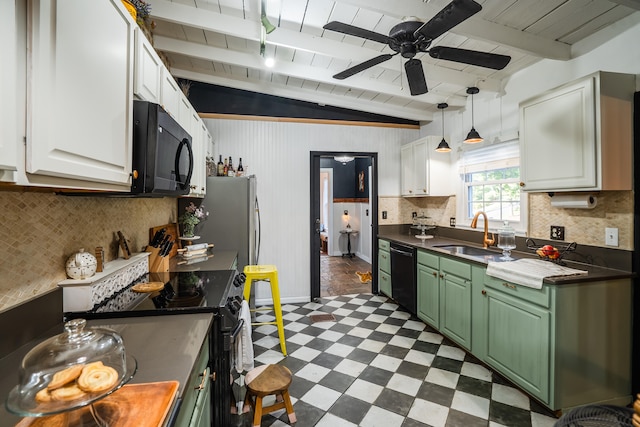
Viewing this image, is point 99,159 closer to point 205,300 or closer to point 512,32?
point 205,300

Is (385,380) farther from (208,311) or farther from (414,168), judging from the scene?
(414,168)

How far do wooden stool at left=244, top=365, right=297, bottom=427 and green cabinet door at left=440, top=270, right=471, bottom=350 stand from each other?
1.60 meters

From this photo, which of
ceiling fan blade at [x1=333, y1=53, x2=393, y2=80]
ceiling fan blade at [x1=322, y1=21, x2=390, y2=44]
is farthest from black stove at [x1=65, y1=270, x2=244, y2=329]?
ceiling fan blade at [x1=333, y1=53, x2=393, y2=80]

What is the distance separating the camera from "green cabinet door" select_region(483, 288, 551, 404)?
72.4 inches

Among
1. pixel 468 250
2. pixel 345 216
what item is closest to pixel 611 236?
pixel 468 250

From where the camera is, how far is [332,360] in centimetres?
253

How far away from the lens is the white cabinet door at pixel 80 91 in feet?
2.37

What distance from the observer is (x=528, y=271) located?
76.1 inches

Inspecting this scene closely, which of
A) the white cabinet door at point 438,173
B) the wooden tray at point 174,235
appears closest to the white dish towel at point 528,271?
the white cabinet door at point 438,173

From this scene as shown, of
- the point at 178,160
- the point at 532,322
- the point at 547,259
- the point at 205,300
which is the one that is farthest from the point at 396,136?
the point at 205,300

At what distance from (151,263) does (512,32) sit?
314cm

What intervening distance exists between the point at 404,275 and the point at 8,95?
137 inches

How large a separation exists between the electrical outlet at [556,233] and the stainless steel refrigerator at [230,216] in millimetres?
2748

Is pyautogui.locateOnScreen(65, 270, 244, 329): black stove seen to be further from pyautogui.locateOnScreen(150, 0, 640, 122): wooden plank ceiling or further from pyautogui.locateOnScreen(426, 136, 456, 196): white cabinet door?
pyautogui.locateOnScreen(426, 136, 456, 196): white cabinet door
